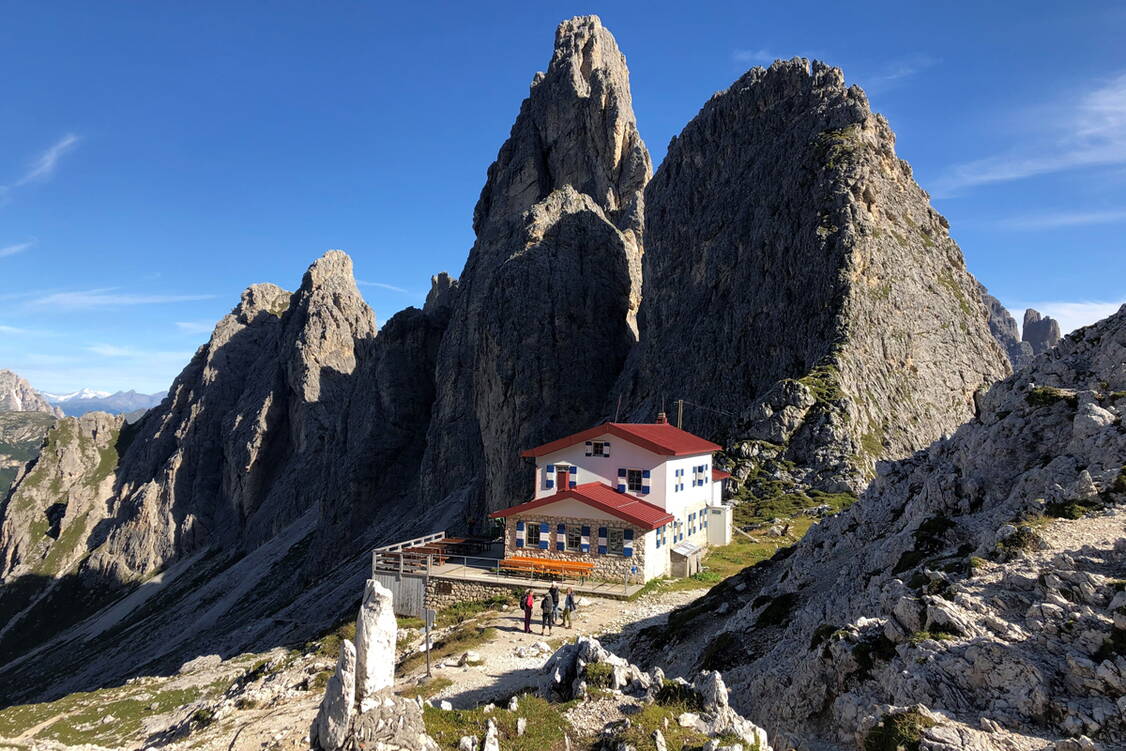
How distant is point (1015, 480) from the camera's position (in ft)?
64.4

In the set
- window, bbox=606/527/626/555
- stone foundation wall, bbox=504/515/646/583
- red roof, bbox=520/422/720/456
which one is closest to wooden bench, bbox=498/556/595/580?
stone foundation wall, bbox=504/515/646/583

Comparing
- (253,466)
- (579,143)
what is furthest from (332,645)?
(253,466)

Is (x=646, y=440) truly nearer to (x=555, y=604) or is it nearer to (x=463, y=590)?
(x=555, y=604)

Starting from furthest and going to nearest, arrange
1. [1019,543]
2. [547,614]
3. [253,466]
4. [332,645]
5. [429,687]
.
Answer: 1. [253,466]
2. [332,645]
3. [547,614]
4. [429,687]
5. [1019,543]

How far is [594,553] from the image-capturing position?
35.5 m

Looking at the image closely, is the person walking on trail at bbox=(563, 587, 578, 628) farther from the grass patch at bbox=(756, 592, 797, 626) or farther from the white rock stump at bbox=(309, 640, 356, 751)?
the white rock stump at bbox=(309, 640, 356, 751)

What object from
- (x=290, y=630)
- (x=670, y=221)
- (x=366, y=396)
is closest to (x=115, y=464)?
(x=366, y=396)

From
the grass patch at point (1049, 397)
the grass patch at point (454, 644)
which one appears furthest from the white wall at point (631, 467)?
the grass patch at point (1049, 397)

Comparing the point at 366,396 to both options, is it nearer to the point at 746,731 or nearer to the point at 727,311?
the point at 727,311

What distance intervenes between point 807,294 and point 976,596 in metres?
64.5

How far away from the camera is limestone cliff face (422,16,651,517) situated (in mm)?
102375

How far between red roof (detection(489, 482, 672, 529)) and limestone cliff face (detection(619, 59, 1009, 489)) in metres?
24.0

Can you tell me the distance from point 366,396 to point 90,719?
→ 91040 mm

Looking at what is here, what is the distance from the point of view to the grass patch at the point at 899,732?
12.2m
